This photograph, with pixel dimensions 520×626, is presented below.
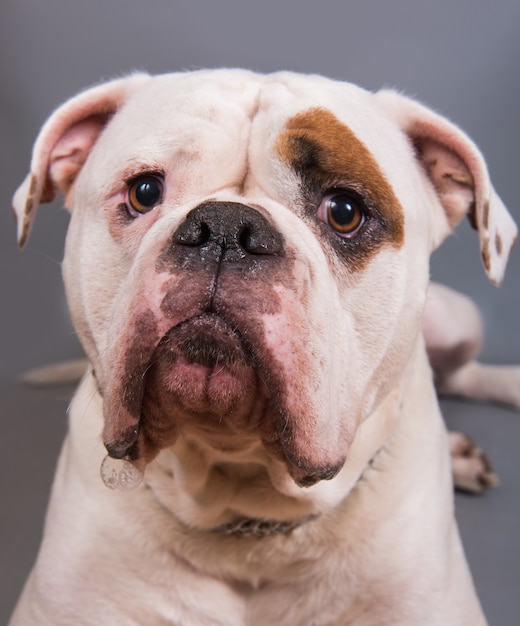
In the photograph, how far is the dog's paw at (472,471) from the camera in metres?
2.81

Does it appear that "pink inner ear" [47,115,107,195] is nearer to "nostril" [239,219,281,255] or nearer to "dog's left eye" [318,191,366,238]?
"dog's left eye" [318,191,366,238]

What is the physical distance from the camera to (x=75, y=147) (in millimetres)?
2027

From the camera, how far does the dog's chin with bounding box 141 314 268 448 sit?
1430 mm

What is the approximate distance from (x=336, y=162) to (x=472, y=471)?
147cm

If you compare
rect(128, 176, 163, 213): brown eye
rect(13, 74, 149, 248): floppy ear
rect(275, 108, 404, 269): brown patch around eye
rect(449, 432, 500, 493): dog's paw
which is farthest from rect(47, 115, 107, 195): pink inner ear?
rect(449, 432, 500, 493): dog's paw

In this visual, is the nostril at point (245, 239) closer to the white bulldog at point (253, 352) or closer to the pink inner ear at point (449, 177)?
the white bulldog at point (253, 352)

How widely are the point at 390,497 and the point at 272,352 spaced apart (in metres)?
0.69

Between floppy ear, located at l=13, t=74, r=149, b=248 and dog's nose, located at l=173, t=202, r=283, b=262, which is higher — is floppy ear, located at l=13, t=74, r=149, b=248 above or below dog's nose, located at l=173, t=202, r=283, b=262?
below

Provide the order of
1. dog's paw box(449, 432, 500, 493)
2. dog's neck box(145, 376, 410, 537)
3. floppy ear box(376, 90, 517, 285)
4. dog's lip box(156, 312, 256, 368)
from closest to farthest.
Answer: dog's lip box(156, 312, 256, 368) → dog's neck box(145, 376, 410, 537) → floppy ear box(376, 90, 517, 285) → dog's paw box(449, 432, 500, 493)

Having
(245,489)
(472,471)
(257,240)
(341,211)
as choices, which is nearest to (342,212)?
(341,211)

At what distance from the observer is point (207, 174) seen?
5.53 feet

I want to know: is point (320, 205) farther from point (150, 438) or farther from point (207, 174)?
point (150, 438)

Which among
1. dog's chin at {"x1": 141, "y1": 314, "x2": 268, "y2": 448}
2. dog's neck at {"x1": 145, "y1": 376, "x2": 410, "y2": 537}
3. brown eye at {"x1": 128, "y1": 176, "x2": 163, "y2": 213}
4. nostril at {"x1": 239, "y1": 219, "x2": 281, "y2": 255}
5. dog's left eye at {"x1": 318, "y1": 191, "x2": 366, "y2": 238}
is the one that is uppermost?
nostril at {"x1": 239, "y1": 219, "x2": 281, "y2": 255}

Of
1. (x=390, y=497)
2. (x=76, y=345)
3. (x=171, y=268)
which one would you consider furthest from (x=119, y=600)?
(x=76, y=345)
